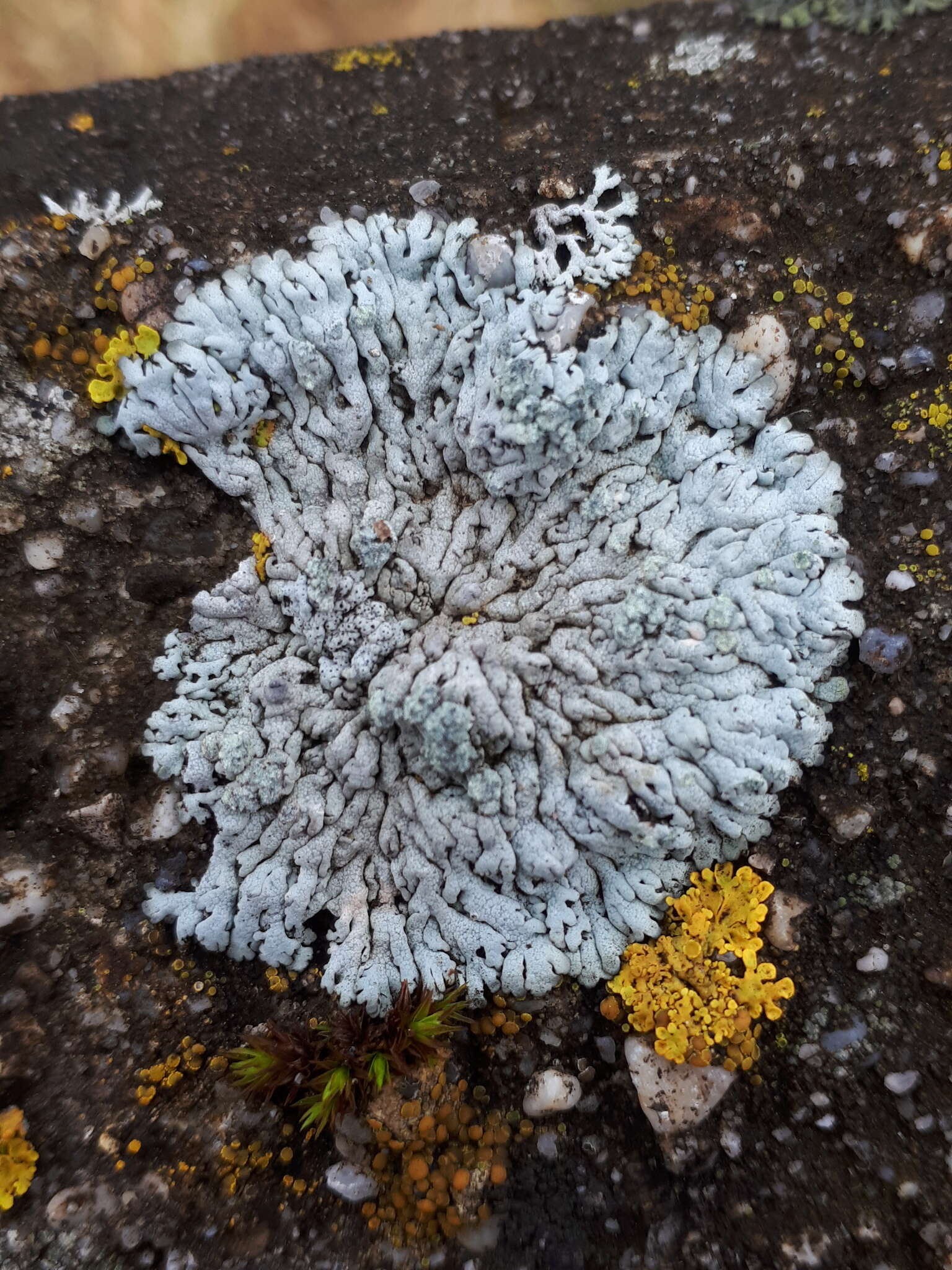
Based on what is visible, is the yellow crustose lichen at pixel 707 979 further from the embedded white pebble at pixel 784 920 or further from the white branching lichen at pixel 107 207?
the white branching lichen at pixel 107 207

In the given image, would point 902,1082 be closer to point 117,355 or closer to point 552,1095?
point 552,1095

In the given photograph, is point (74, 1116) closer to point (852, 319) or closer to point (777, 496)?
point (777, 496)

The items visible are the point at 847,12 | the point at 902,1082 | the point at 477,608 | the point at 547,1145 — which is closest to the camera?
the point at 902,1082

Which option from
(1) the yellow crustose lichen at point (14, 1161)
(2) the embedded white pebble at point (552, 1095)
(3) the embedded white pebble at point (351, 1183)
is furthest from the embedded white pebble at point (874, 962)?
(1) the yellow crustose lichen at point (14, 1161)

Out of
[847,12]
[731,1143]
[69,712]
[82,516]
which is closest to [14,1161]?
[69,712]

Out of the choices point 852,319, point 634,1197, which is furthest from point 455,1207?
point 852,319

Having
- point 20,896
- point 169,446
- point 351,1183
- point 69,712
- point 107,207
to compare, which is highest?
point 107,207

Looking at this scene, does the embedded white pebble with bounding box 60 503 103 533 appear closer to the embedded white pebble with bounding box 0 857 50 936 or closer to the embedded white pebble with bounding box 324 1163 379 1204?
the embedded white pebble with bounding box 0 857 50 936
